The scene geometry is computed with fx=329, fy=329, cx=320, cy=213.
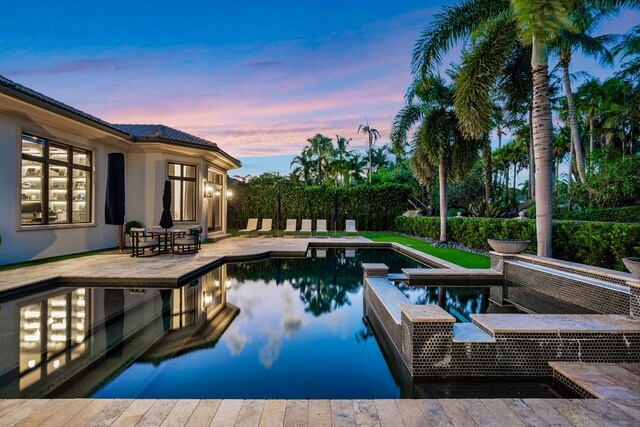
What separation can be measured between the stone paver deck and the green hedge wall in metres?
17.0

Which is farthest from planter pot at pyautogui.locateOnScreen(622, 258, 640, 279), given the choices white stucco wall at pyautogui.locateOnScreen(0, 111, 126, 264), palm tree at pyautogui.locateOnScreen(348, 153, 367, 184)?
palm tree at pyautogui.locateOnScreen(348, 153, 367, 184)

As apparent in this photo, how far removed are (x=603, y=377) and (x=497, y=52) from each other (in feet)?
26.3

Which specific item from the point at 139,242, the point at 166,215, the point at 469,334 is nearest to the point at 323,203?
the point at 166,215

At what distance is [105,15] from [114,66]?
7.58 ft

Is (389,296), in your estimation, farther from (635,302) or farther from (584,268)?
(584,268)

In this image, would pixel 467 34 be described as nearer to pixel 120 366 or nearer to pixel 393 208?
pixel 120 366

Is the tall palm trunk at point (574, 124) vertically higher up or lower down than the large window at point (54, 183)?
higher up

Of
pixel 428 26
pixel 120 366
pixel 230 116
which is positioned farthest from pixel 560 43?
pixel 120 366

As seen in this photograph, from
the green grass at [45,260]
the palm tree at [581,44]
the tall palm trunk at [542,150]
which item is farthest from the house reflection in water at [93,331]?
the palm tree at [581,44]

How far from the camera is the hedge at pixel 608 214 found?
529 inches

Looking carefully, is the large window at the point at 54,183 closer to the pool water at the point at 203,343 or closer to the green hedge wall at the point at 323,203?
the pool water at the point at 203,343

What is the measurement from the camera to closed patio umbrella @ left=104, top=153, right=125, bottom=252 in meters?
9.41

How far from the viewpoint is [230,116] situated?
701 inches

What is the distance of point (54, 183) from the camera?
9.09m
